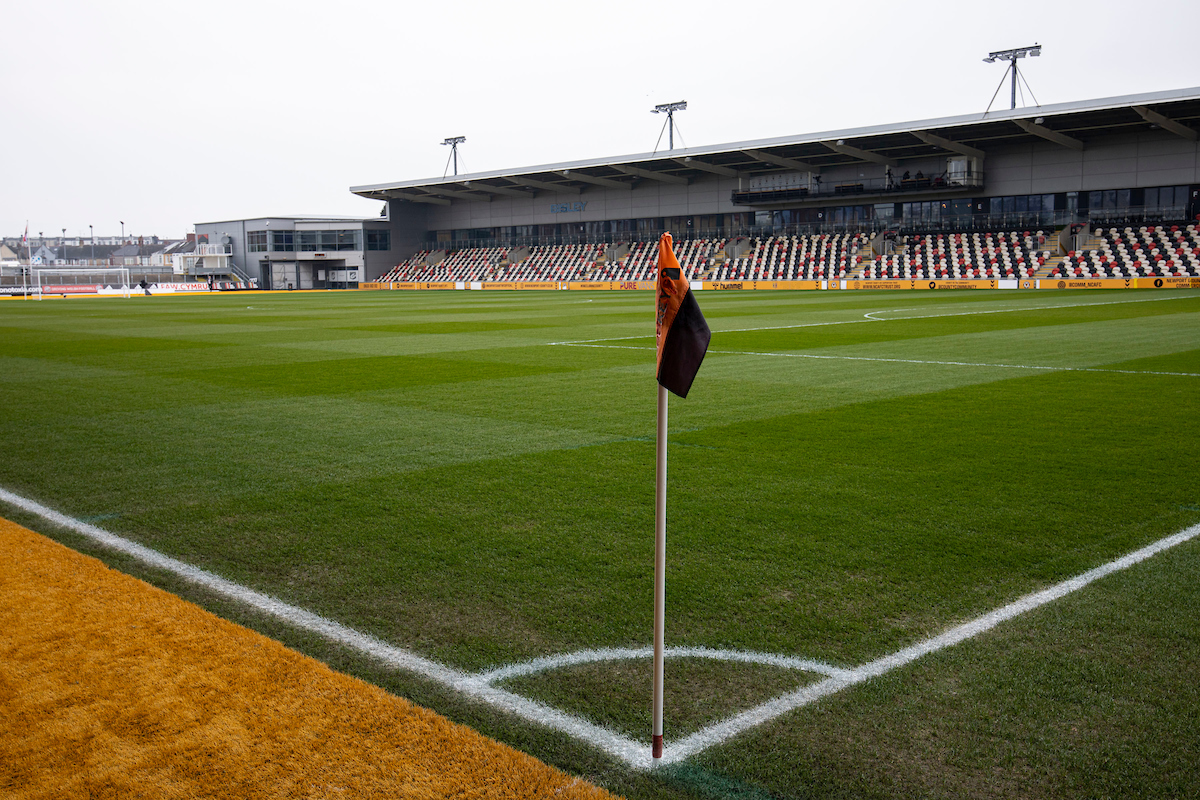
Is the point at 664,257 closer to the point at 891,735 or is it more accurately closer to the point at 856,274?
the point at 891,735

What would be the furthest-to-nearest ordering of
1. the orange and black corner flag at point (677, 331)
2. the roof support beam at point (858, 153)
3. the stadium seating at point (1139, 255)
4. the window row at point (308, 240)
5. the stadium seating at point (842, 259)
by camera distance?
the window row at point (308, 240)
the roof support beam at point (858, 153)
the stadium seating at point (842, 259)
the stadium seating at point (1139, 255)
the orange and black corner flag at point (677, 331)

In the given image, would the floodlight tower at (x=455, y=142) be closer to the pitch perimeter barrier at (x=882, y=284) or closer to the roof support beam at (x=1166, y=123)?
the pitch perimeter barrier at (x=882, y=284)

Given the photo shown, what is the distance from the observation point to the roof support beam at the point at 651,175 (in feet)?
227

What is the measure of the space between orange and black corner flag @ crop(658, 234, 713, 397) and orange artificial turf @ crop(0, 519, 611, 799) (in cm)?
136

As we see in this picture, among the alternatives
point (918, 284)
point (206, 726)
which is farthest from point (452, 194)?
point (206, 726)

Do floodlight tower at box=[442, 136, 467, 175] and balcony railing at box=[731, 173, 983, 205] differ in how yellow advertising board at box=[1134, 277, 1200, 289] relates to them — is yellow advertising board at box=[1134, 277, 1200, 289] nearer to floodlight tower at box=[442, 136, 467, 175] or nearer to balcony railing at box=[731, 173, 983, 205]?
balcony railing at box=[731, 173, 983, 205]

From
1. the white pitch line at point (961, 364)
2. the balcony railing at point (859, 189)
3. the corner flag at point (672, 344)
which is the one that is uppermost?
the balcony railing at point (859, 189)

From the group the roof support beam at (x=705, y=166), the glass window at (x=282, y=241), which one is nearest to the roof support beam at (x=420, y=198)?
the glass window at (x=282, y=241)

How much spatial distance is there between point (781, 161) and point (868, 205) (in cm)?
660

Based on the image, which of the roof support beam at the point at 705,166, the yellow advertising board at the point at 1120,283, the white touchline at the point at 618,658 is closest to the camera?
the white touchline at the point at 618,658

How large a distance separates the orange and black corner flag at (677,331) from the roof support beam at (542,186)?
74599 millimetres

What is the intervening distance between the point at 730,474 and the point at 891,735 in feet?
13.2

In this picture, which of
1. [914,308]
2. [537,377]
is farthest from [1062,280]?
[537,377]

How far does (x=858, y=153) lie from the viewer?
57.7 metres
